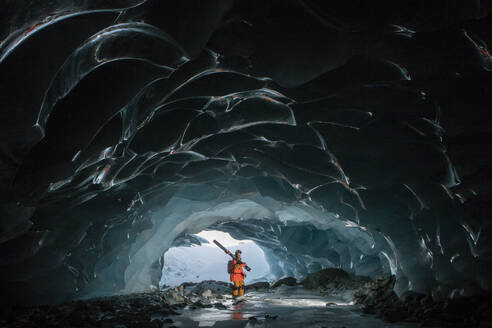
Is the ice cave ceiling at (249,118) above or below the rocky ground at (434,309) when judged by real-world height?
above

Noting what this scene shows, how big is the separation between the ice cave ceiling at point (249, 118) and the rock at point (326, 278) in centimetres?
683

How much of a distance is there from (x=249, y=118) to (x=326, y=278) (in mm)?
11929

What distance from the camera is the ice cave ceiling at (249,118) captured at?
318cm

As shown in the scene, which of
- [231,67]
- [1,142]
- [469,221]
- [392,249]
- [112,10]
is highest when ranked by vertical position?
[231,67]


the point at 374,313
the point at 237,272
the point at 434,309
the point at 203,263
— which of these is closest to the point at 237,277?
the point at 237,272

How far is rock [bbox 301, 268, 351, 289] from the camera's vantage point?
624 inches

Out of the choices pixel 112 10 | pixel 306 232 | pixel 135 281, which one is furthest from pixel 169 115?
pixel 306 232

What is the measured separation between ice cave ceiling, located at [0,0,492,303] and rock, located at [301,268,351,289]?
6.83 metres

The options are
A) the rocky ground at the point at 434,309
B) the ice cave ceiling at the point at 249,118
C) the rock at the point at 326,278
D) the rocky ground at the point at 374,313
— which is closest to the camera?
the ice cave ceiling at the point at 249,118

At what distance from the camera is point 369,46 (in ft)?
13.5

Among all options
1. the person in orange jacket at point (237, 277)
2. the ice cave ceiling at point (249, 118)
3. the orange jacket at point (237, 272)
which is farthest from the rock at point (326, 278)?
the ice cave ceiling at point (249, 118)

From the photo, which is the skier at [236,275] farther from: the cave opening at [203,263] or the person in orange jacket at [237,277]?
the cave opening at [203,263]

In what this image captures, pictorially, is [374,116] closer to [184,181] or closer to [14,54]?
[14,54]

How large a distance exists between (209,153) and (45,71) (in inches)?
205
